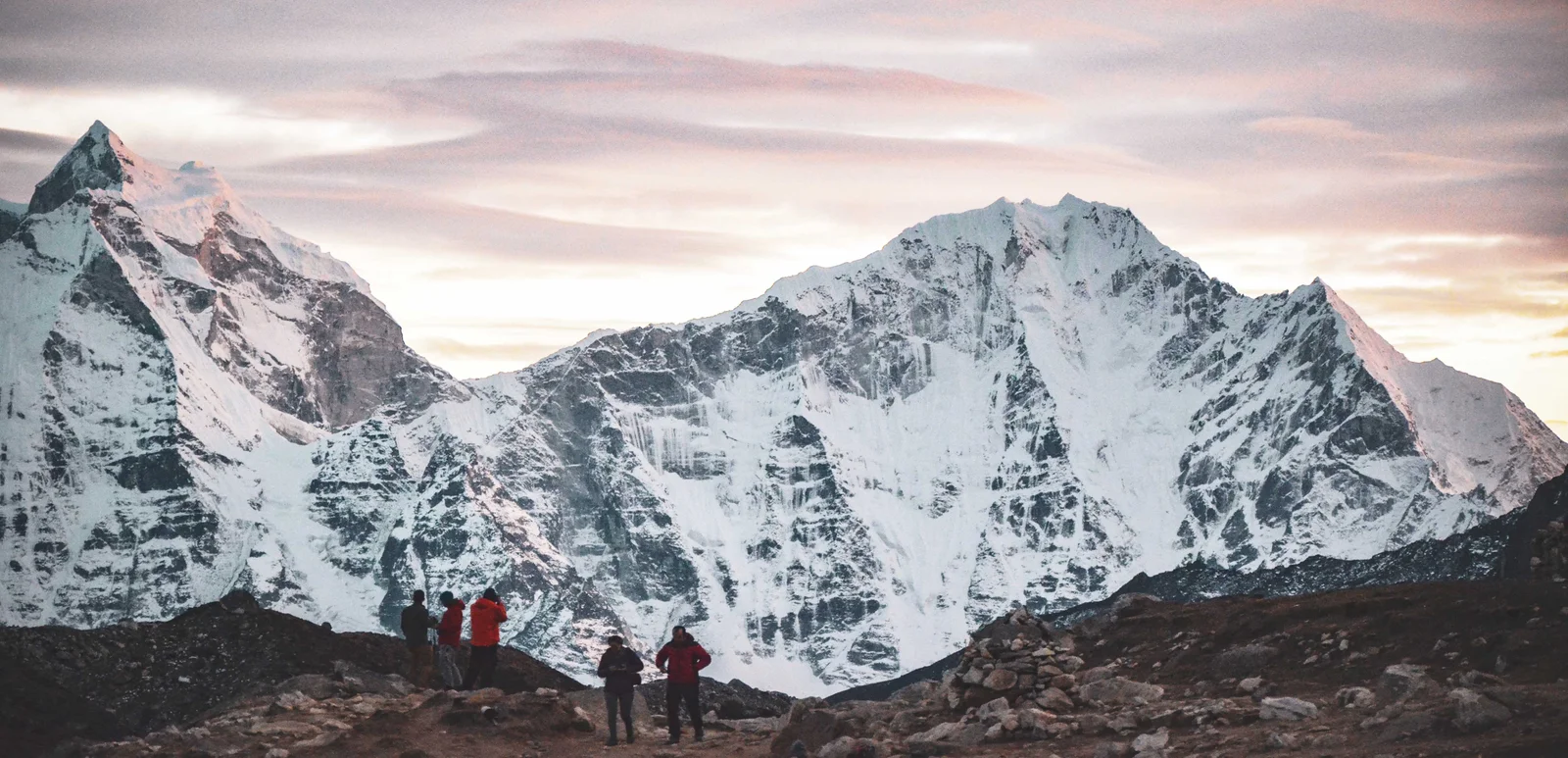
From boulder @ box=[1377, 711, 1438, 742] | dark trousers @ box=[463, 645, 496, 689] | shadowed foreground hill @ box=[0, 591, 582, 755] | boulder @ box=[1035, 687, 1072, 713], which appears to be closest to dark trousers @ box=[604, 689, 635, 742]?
dark trousers @ box=[463, 645, 496, 689]

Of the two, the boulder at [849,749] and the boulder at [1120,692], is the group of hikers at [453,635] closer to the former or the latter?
the boulder at [849,749]

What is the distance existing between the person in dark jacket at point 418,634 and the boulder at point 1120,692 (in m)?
16.3

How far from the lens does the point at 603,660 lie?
45875 millimetres

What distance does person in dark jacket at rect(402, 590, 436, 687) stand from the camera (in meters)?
49.9

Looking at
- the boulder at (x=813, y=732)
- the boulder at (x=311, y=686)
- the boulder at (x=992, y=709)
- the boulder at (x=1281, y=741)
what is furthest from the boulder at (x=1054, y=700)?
the boulder at (x=311, y=686)

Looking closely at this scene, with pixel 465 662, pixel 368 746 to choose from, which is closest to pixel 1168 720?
pixel 368 746

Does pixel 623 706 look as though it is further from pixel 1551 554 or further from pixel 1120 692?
pixel 1551 554

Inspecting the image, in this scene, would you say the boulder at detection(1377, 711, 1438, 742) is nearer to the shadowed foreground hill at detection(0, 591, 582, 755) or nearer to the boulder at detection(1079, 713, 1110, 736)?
the boulder at detection(1079, 713, 1110, 736)

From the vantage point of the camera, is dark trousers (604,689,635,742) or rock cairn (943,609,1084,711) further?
dark trousers (604,689,635,742)

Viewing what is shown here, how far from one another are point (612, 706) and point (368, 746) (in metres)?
5.71

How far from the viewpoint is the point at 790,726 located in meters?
43.5

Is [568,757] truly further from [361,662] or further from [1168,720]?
[361,662]

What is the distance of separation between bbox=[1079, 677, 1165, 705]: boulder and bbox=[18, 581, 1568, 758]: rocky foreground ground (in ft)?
0.13

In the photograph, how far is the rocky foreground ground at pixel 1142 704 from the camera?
3725 centimetres
